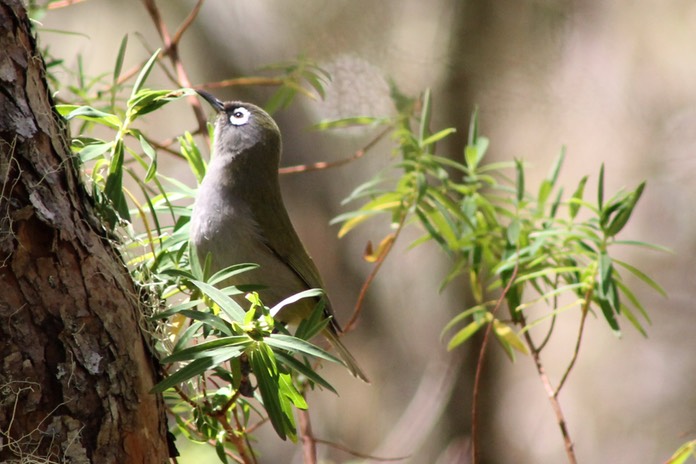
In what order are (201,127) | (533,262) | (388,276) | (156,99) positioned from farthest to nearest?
(388,276) → (201,127) → (533,262) → (156,99)

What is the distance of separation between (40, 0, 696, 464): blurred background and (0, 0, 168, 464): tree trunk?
8.53 ft

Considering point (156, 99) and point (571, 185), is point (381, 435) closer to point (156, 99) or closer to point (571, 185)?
point (571, 185)

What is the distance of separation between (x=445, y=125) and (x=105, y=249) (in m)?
3.28

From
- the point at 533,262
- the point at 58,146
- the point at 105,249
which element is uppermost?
the point at 58,146

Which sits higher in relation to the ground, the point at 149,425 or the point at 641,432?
the point at 149,425

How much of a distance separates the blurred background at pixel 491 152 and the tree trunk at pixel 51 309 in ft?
8.53

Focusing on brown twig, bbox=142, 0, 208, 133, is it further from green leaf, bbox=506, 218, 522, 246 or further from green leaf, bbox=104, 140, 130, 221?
green leaf, bbox=506, 218, 522, 246

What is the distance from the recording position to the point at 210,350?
1176mm

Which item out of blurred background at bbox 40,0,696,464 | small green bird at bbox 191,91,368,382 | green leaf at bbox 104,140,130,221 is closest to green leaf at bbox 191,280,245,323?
green leaf at bbox 104,140,130,221

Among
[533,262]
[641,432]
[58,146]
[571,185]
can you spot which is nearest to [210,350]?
[58,146]

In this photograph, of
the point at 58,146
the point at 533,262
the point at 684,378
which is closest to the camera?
the point at 58,146

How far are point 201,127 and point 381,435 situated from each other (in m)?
2.93

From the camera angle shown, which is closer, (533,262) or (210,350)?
(210,350)

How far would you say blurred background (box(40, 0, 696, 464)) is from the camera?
4.07 meters
